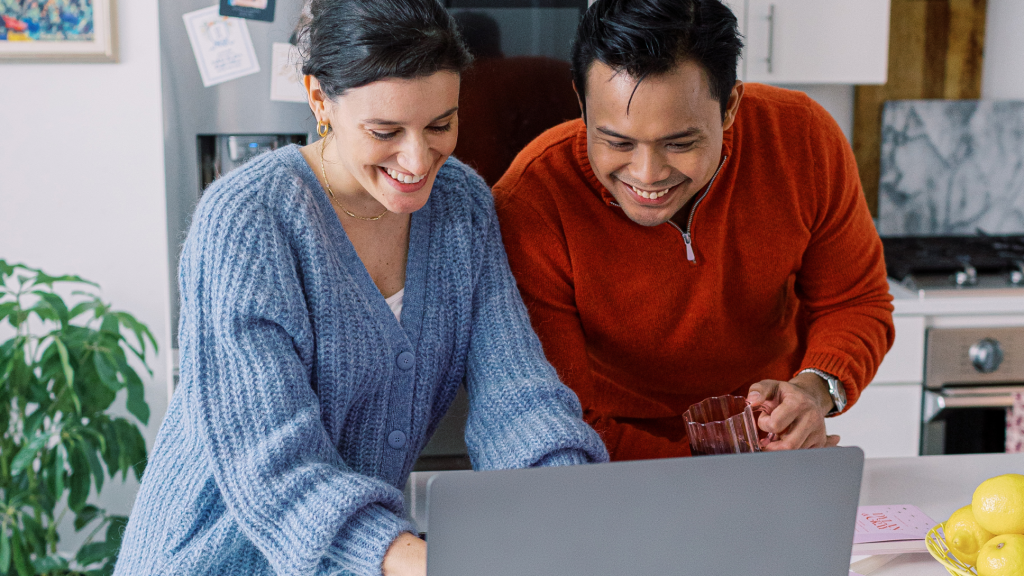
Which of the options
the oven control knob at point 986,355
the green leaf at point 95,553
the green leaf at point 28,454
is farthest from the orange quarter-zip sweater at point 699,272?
the green leaf at point 95,553

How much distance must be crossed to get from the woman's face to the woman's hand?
15.1 inches

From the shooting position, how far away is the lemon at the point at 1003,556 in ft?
2.64

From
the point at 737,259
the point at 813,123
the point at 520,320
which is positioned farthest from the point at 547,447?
the point at 813,123

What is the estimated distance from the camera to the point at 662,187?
1164mm

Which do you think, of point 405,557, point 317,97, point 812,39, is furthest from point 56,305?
point 812,39

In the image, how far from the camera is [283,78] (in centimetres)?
200

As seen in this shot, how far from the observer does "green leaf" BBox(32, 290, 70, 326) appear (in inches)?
79.4

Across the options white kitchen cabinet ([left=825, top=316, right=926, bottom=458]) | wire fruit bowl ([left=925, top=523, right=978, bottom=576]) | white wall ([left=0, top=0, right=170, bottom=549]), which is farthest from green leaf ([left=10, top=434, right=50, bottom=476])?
white kitchen cabinet ([left=825, top=316, right=926, bottom=458])

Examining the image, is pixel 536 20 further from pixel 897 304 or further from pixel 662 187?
pixel 897 304

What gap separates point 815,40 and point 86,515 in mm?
2315

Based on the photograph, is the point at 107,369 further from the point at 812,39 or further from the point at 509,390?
the point at 812,39

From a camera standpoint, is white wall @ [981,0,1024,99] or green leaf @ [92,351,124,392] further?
white wall @ [981,0,1024,99]

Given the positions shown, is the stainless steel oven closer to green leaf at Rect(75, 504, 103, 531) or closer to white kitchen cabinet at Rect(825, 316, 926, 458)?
white kitchen cabinet at Rect(825, 316, 926, 458)

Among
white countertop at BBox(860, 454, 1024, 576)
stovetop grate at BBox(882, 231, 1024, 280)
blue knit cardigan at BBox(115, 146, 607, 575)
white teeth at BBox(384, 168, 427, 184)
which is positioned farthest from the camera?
stovetop grate at BBox(882, 231, 1024, 280)
